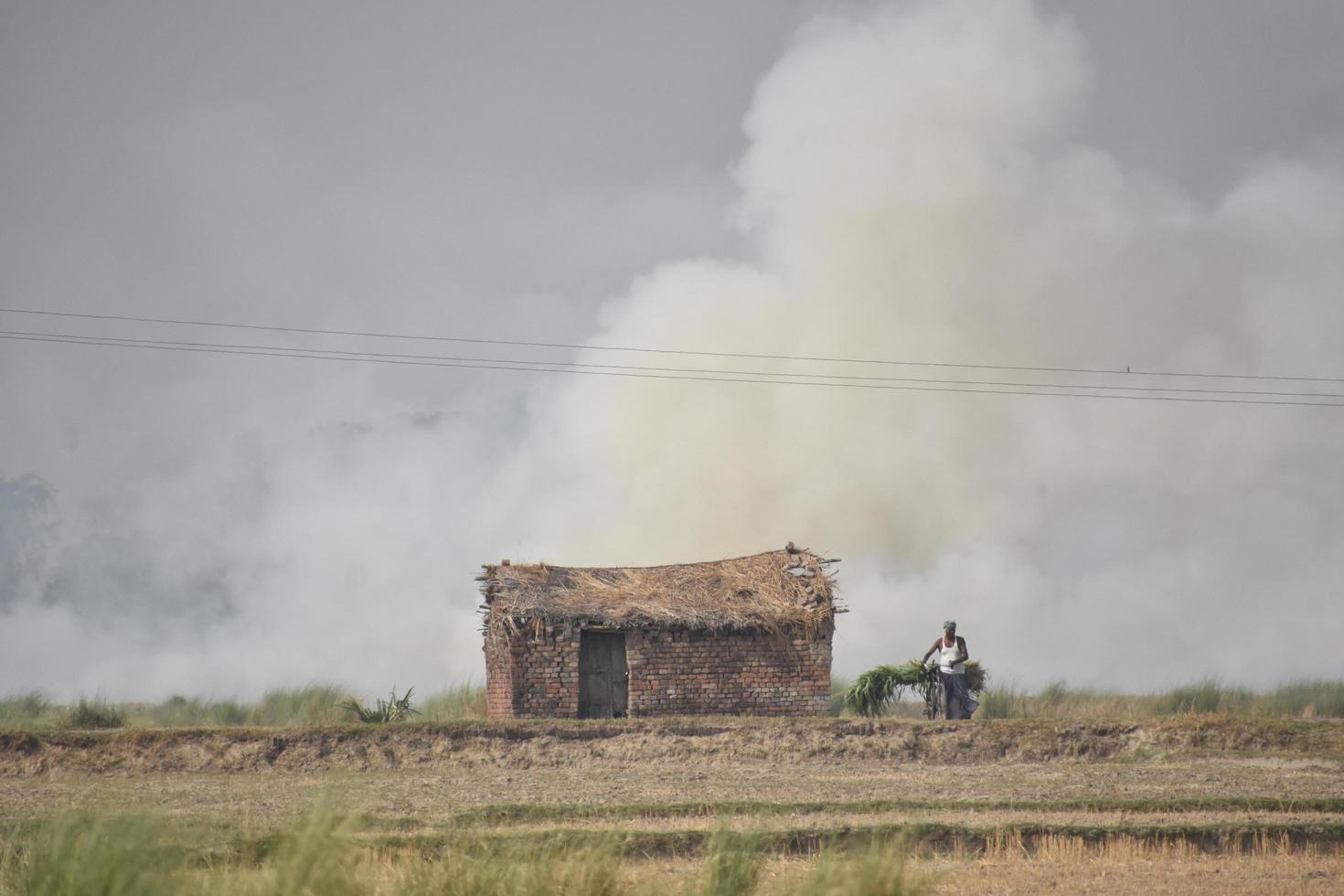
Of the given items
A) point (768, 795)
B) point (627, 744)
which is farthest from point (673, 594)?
point (768, 795)

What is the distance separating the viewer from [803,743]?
2372cm

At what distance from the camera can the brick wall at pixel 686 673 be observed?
88.9 feet

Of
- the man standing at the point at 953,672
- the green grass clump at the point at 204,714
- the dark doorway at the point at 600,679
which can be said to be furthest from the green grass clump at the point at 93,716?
the man standing at the point at 953,672

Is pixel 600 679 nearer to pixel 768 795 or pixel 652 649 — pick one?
pixel 652 649

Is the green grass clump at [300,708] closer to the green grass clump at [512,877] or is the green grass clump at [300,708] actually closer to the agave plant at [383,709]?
the agave plant at [383,709]

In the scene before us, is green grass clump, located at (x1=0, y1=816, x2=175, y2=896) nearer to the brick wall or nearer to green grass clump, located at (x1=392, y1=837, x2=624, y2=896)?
green grass clump, located at (x1=392, y1=837, x2=624, y2=896)

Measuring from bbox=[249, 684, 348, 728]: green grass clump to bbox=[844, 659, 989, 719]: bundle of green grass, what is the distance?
10.4 m

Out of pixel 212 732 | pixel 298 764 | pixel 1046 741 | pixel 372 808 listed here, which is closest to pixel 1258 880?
pixel 372 808

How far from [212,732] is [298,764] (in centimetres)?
172

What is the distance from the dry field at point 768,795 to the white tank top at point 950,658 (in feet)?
7.35

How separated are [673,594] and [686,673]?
184 centimetres

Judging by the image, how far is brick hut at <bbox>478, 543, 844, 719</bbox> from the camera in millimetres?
27125

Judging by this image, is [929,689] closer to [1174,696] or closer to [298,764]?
[1174,696]

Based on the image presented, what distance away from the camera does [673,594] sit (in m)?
28.8
